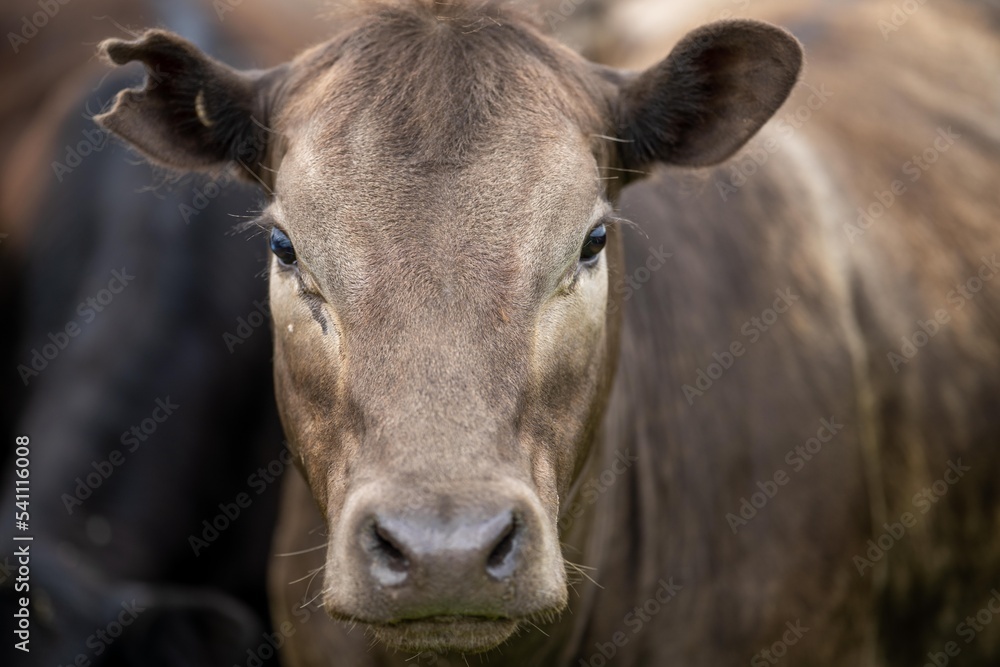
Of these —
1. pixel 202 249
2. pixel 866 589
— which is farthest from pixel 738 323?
pixel 202 249

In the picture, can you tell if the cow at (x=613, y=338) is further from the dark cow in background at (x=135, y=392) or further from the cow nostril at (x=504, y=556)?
the dark cow in background at (x=135, y=392)

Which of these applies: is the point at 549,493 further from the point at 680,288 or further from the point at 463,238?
the point at 680,288

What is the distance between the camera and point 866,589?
4328mm

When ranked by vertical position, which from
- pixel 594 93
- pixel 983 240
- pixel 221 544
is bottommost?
pixel 221 544

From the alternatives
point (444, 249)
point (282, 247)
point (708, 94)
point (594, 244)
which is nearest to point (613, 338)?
point (594, 244)

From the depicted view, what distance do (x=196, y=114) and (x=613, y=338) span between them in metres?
1.49

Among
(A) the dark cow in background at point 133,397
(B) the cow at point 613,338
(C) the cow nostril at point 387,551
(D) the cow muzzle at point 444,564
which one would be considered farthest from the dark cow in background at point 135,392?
(C) the cow nostril at point 387,551

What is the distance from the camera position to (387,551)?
2.48 m

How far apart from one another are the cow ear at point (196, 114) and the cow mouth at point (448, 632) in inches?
59.8

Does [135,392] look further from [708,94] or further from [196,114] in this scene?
[708,94]

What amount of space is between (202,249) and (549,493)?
417cm

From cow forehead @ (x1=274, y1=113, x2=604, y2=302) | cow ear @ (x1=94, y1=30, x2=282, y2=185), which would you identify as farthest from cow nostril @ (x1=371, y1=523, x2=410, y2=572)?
cow ear @ (x1=94, y1=30, x2=282, y2=185)

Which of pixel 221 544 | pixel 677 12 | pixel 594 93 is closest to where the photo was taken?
pixel 594 93

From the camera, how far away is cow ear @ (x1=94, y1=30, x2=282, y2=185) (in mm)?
3463
